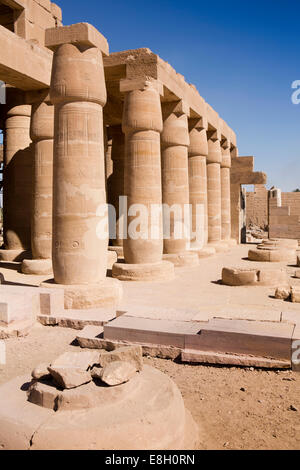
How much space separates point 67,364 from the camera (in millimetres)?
3830

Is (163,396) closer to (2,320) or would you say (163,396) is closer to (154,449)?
(154,449)

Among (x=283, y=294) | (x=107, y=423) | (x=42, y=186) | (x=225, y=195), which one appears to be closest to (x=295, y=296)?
(x=283, y=294)

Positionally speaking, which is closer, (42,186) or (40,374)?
(40,374)

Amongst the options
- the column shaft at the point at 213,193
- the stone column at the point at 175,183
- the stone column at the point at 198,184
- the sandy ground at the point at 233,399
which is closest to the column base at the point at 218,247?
the column shaft at the point at 213,193

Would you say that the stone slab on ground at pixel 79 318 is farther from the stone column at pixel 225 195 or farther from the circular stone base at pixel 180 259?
the stone column at pixel 225 195

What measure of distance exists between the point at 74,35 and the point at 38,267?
21.7 ft

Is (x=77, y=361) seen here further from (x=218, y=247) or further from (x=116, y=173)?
(x=218, y=247)

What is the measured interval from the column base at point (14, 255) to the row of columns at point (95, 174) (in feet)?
0.41

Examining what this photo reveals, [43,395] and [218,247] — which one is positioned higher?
[218,247]

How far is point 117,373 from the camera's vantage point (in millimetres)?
3658

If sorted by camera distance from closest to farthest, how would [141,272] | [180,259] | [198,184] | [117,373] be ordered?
[117,373] < [141,272] < [180,259] < [198,184]

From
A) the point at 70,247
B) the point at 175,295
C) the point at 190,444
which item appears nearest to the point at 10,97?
the point at 70,247

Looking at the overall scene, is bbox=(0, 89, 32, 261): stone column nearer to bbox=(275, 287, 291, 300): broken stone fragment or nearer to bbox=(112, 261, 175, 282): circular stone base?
bbox=(112, 261, 175, 282): circular stone base

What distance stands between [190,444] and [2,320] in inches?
163
